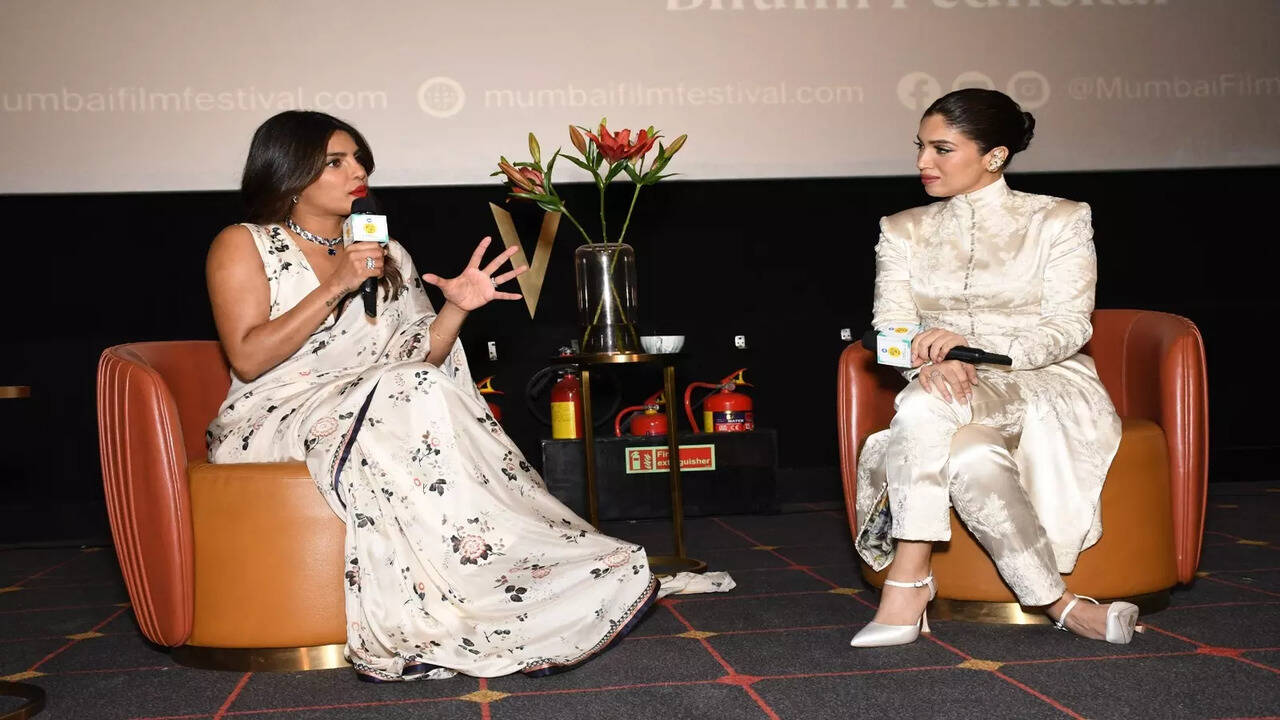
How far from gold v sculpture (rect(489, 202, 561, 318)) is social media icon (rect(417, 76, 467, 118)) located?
0.41 m

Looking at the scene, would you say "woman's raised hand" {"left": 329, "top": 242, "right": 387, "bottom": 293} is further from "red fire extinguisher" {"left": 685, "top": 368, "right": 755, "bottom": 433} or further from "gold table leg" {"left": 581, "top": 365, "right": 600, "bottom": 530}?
"red fire extinguisher" {"left": 685, "top": 368, "right": 755, "bottom": 433}

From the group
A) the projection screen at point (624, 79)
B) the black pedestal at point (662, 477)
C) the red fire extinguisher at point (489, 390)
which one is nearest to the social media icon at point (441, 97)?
the projection screen at point (624, 79)

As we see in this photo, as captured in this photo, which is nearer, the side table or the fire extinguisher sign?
the side table

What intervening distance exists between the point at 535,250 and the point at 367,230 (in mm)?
2076

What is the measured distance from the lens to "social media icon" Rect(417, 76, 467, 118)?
4145 millimetres

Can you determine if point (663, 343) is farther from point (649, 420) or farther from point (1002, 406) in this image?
point (1002, 406)

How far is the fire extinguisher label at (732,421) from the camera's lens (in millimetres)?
4258

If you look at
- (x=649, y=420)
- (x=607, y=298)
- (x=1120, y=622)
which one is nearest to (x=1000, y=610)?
(x=1120, y=622)

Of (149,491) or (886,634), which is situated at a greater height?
(149,491)

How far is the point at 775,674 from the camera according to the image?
Result: 2023 millimetres

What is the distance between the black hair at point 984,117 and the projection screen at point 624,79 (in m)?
1.76

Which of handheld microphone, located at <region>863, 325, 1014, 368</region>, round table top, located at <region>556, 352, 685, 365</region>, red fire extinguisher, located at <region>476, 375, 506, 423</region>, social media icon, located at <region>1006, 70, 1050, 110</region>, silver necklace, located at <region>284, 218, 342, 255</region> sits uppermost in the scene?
social media icon, located at <region>1006, 70, 1050, 110</region>

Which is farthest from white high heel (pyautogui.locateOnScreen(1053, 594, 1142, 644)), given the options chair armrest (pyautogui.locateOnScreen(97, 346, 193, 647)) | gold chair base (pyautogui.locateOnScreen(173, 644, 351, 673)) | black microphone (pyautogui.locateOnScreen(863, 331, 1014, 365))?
chair armrest (pyautogui.locateOnScreen(97, 346, 193, 647))

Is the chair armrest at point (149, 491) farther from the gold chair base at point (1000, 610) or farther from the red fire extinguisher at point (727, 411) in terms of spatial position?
the red fire extinguisher at point (727, 411)
